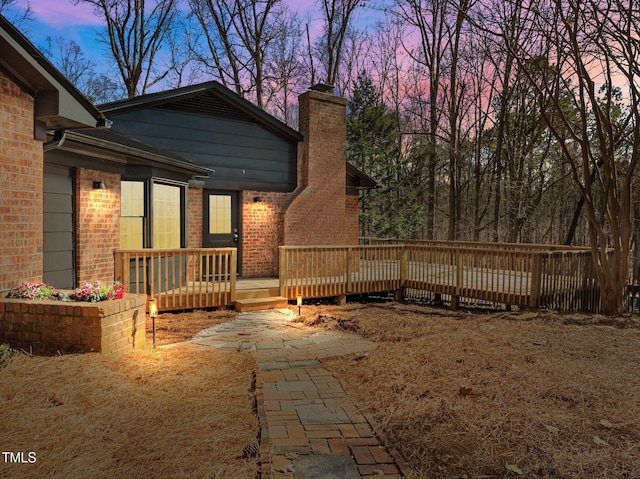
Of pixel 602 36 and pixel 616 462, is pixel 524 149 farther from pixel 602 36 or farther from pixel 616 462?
pixel 616 462

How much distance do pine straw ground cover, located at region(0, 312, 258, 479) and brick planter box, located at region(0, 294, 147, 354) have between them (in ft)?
0.68

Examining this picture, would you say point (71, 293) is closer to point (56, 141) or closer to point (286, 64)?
point (56, 141)

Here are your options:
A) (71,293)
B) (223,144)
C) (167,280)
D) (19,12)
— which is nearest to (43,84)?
(71,293)

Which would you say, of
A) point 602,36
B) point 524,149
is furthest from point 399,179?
point 602,36

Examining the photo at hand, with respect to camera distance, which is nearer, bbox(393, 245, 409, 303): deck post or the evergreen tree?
bbox(393, 245, 409, 303): deck post

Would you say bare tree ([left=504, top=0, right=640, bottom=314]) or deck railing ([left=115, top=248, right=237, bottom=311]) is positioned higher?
bare tree ([left=504, top=0, right=640, bottom=314])

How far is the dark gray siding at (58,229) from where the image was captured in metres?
6.83

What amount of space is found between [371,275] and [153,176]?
207 inches

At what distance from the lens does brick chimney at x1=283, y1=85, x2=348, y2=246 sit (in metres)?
11.9

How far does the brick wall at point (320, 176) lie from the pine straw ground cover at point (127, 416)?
284 inches

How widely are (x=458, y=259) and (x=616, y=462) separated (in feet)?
23.6

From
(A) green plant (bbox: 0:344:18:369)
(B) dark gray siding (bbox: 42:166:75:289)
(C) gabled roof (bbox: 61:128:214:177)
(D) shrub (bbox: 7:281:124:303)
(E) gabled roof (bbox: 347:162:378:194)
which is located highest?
(E) gabled roof (bbox: 347:162:378:194)

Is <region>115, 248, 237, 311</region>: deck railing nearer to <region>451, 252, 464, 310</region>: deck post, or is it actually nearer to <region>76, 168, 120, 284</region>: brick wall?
<region>76, 168, 120, 284</region>: brick wall

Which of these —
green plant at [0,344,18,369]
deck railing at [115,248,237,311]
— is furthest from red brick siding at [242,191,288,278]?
green plant at [0,344,18,369]
